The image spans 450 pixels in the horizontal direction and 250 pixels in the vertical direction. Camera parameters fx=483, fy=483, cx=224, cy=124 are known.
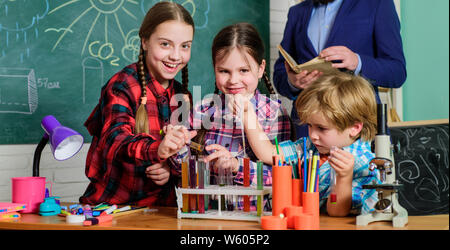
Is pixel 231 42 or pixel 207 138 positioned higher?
pixel 231 42

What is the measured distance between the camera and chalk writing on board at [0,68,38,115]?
245cm

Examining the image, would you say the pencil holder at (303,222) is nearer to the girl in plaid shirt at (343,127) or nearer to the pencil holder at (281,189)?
the pencil holder at (281,189)

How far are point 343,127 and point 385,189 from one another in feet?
0.96

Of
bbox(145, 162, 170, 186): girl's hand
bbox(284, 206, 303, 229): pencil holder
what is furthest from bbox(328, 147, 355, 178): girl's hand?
bbox(145, 162, 170, 186): girl's hand

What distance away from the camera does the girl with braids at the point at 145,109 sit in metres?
1.69

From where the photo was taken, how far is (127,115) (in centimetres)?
167

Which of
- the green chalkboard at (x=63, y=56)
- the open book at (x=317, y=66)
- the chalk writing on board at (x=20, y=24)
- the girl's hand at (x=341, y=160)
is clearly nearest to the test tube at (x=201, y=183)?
the girl's hand at (x=341, y=160)

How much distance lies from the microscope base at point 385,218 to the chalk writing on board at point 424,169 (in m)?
0.15

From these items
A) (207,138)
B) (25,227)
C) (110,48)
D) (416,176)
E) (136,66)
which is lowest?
(25,227)

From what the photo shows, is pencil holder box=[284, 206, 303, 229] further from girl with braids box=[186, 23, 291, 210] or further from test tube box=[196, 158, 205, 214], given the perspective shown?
girl with braids box=[186, 23, 291, 210]

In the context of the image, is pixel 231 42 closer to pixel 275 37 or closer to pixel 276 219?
pixel 276 219

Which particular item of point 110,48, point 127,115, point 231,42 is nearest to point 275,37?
point 110,48
